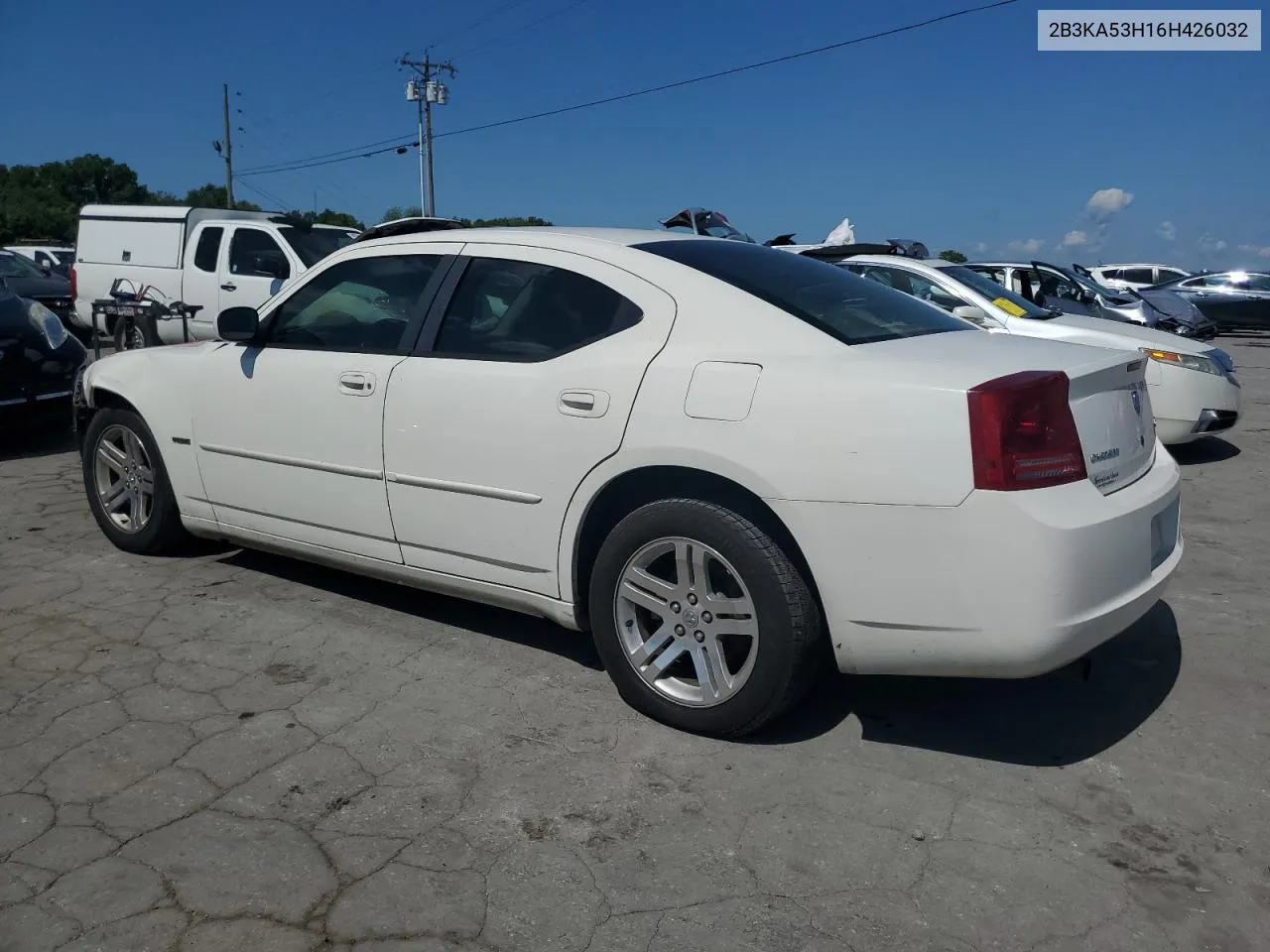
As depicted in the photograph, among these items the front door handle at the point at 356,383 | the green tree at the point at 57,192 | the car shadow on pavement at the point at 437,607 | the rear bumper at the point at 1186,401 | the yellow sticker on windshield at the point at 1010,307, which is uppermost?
the green tree at the point at 57,192

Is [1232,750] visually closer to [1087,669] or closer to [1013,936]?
[1087,669]

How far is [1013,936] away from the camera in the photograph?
234 cm

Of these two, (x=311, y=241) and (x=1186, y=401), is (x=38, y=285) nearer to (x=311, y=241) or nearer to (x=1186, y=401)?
(x=311, y=241)

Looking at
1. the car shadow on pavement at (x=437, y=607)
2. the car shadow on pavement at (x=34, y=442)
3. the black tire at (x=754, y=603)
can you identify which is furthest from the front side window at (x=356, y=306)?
the car shadow on pavement at (x=34, y=442)

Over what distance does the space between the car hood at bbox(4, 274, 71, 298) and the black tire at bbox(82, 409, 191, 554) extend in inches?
491

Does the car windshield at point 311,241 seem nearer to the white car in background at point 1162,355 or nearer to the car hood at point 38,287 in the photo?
the car hood at point 38,287

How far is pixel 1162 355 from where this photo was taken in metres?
7.86

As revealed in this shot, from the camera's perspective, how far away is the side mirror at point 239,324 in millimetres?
4375

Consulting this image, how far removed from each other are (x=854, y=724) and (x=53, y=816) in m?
2.36

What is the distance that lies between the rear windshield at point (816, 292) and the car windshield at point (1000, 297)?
4.72 m

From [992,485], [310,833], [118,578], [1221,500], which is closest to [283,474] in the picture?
[118,578]

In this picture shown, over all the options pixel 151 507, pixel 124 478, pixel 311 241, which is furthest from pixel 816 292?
pixel 311 241

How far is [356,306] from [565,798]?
2.26 metres

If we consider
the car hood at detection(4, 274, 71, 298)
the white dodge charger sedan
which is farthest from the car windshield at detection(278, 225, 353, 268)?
the white dodge charger sedan
